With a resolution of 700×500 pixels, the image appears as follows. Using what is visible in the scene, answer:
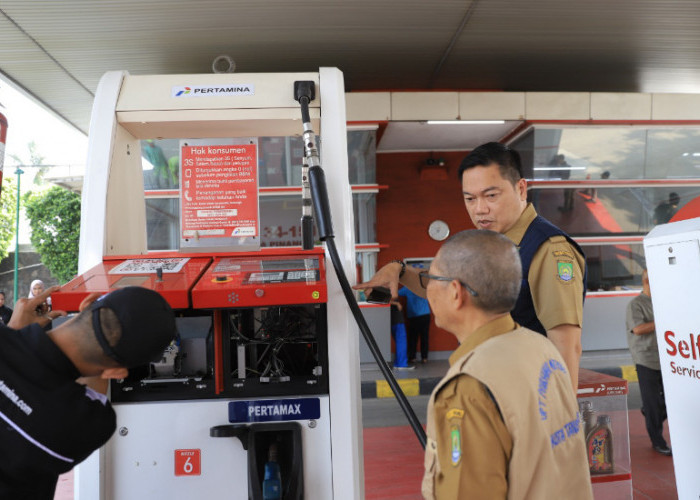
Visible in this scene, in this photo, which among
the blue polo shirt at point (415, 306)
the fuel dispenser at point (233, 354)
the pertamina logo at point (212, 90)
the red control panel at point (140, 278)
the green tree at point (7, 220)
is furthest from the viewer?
the green tree at point (7, 220)

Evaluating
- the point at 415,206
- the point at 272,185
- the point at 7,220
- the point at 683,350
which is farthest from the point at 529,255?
the point at 7,220

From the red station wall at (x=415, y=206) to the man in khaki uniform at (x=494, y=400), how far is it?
27.3 feet

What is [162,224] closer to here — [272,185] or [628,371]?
[272,185]

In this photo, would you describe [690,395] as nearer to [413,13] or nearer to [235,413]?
[235,413]

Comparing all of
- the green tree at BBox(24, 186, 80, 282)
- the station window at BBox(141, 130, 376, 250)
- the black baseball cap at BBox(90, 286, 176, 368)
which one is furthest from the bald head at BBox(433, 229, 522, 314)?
the green tree at BBox(24, 186, 80, 282)

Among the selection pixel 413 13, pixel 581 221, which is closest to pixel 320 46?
pixel 413 13

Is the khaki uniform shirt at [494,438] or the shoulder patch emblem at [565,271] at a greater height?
the shoulder patch emblem at [565,271]

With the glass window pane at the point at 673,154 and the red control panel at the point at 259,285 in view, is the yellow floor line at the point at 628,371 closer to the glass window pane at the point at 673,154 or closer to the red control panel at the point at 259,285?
the glass window pane at the point at 673,154

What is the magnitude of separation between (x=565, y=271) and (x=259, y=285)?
1.01 meters

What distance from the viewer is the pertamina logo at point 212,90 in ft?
7.16

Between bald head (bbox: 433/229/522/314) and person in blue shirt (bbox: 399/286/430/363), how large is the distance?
7.44 meters

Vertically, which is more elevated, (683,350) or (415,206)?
(415,206)

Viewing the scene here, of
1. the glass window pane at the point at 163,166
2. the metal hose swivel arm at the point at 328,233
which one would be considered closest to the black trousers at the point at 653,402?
the metal hose swivel arm at the point at 328,233

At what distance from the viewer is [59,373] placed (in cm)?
132
